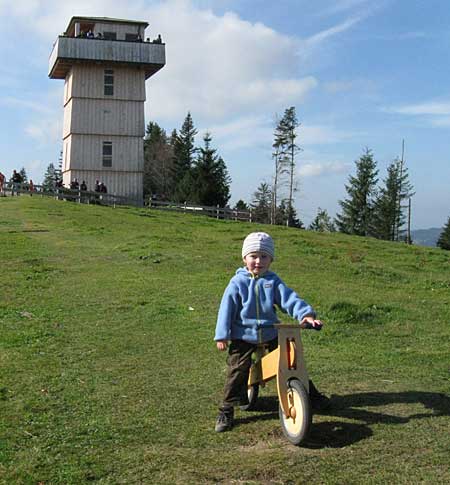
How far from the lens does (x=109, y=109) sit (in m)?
49.5

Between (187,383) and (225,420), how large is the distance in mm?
1370

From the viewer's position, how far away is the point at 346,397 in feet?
20.9

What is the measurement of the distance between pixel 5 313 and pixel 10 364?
3362 mm

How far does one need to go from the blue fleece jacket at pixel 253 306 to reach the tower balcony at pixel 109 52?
45.3 metres

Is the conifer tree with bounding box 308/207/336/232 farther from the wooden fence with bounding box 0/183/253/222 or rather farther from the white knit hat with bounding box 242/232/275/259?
the white knit hat with bounding box 242/232/275/259

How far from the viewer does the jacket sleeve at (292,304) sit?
18.6 ft

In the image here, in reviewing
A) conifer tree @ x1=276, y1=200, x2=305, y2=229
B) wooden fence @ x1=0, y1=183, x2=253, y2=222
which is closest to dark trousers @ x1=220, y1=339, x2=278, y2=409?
wooden fence @ x1=0, y1=183, x2=253, y2=222

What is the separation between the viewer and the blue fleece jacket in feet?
19.2

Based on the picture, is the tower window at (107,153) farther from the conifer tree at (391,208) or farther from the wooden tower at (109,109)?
the conifer tree at (391,208)

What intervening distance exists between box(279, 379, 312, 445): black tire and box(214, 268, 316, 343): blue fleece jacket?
23.2 inches

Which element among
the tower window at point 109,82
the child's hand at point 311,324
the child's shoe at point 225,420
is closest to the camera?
the child's hand at point 311,324

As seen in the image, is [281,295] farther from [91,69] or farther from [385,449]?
[91,69]

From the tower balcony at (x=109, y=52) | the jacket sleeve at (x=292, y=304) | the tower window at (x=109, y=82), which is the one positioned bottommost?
the jacket sleeve at (x=292, y=304)

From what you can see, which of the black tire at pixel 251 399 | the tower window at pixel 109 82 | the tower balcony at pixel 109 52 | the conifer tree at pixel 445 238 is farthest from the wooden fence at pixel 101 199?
the black tire at pixel 251 399
